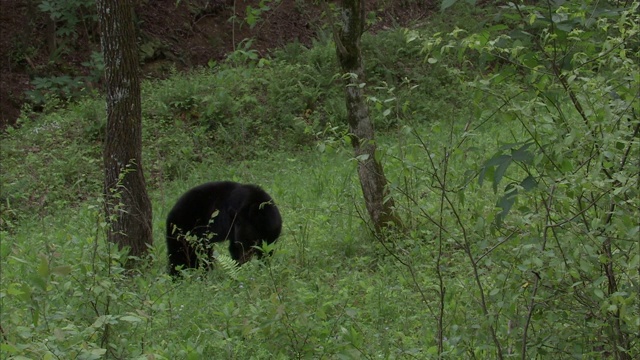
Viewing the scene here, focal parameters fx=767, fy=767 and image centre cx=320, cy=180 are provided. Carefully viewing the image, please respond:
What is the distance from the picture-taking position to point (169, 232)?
852 cm

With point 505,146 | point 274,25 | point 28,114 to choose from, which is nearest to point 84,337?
point 505,146

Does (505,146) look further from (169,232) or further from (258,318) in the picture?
(169,232)

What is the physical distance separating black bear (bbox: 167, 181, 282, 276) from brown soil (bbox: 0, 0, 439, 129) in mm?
10562

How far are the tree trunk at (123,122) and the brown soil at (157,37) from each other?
394 inches

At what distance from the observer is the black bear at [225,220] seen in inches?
321

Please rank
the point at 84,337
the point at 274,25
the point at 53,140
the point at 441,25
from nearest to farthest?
the point at 84,337 < the point at 53,140 < the point at 441,25 < the point at 274,25

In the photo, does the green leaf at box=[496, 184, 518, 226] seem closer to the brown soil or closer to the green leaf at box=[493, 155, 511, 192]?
the green leaf at box=[493, 155, 511, 192]

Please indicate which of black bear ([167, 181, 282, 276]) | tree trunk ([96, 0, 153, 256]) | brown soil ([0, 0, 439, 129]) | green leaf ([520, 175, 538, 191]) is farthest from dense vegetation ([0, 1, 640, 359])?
brown soil ([0, 0, 439, 129])

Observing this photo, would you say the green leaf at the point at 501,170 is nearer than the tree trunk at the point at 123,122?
Yes

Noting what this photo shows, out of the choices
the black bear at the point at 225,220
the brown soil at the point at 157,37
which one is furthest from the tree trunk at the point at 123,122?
the brown soil at the point at 157,37

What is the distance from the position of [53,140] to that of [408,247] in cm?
982

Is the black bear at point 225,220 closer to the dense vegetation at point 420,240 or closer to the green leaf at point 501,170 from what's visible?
the dense vegetation at point 420,240

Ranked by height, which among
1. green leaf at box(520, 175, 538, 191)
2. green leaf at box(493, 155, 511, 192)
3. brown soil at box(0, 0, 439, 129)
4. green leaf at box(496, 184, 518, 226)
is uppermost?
green leaf at box(493, 155, 511, 192)

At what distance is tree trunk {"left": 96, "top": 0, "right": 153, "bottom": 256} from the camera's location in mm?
8531
